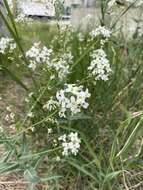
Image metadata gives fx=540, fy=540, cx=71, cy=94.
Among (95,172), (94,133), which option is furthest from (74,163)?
(94,133)

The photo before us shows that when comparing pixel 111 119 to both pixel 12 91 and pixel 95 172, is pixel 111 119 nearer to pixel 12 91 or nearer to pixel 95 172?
pixel 95 172

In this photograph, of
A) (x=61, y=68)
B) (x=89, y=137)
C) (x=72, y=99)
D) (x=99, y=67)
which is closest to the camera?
(x=72, y=99)

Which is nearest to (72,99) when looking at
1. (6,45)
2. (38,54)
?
(38,54)

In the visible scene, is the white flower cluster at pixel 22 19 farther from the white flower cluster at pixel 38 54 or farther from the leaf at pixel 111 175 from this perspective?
the leaf at pixel 111 175

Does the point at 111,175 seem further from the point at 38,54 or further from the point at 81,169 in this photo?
the point at 38,54

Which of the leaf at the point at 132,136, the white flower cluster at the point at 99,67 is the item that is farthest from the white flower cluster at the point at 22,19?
the leaf at the point at 132,136

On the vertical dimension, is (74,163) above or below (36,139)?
below

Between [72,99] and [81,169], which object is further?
[81,169]

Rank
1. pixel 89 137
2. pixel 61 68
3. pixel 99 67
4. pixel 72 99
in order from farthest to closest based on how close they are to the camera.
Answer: pixel 89 137, pixel 61 68, pixel 99 67, pixel 72 99

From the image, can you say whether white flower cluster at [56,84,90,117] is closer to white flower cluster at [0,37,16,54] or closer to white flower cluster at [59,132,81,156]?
white flower cluster at [59,132,81,156]
